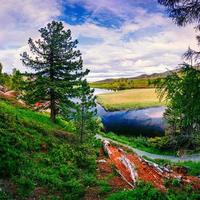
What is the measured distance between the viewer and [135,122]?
7912cm

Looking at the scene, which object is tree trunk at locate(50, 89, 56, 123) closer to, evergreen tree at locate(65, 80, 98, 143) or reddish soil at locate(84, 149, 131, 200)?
evergreen tree at locate(65, 80, 98, 143)

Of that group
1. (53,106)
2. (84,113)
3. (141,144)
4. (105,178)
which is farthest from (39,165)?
(141,144)

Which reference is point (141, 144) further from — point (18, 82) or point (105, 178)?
point (105, 178)

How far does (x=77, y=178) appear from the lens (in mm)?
18219

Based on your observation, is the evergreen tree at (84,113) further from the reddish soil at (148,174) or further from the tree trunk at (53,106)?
the tree trunk at (53,106)

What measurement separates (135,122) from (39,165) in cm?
6154

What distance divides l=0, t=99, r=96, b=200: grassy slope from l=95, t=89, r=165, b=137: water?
44706mm

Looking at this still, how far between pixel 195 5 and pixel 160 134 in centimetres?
5325

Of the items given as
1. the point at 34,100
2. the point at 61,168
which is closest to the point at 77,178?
the point at 61,168

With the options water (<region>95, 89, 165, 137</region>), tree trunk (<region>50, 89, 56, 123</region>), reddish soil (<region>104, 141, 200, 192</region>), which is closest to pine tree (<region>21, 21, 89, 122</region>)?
tree trunk (<region>50, 89, 56, 123</region>)

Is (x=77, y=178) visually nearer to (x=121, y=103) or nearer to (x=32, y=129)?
(x=32, y=129)

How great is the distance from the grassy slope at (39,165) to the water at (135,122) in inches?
1760

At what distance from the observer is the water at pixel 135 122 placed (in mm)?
69750

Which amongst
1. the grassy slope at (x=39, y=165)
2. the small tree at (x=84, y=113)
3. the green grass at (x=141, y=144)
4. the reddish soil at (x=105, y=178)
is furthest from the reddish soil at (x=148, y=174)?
the green grass at (x=141, y=144)
